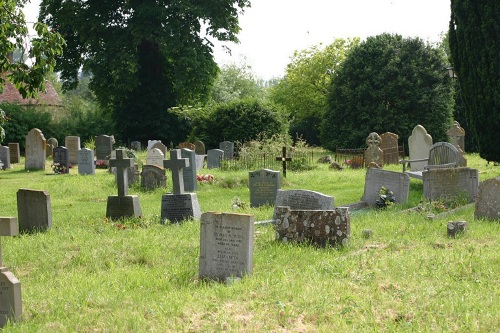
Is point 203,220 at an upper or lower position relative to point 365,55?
lower

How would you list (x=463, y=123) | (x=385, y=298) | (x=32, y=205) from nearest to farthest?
(x=385, y=298) < (x=32, y=205) < (x=463, y=123)

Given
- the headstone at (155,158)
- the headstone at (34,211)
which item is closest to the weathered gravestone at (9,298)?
the headstone at (34,211)

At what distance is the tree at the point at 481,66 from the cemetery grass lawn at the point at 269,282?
18.6ft

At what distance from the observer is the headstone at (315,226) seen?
10148 mm

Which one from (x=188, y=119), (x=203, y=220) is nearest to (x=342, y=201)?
(x=203, y=220)

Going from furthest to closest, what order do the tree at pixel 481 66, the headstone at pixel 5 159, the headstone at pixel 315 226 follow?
the headstone at pixel 5 159 < the tree at pixel 481 66 < the headstone at pixel 315 226

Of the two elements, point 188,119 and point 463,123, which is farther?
point 463,123

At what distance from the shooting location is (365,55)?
40594 mm

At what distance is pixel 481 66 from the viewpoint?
18.3 metres

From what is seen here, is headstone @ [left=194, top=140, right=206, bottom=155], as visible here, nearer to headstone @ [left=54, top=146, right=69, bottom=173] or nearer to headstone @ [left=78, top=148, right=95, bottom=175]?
headstone @ [left=78, top=148, right=95, bottom=175]

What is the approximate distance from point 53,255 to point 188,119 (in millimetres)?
28443

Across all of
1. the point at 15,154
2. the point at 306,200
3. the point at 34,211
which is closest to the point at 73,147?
the point at 15,154

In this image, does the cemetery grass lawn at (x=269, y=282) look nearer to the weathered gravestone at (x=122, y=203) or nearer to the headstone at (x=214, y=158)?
the weathered gravestone at (x=122, y=203)

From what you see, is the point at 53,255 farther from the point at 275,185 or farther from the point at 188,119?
the point at 188,119
